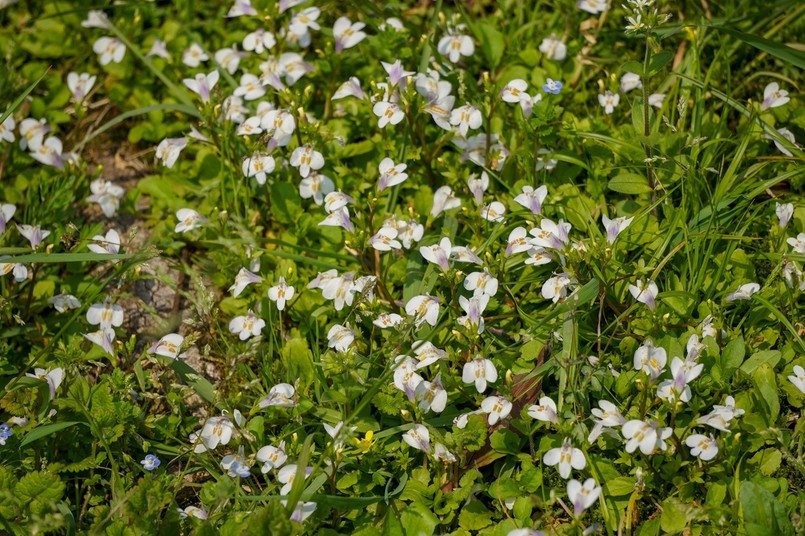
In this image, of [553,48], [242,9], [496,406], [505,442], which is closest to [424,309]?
[496,406]

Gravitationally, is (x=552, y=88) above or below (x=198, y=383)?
above

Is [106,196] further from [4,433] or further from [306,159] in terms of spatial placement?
[4,433]

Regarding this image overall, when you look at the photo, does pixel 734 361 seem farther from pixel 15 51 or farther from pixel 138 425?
pixel 15 51

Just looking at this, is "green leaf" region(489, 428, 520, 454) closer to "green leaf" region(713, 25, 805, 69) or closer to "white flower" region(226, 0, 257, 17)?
"green leaf" region(713, 25, 805, 69)

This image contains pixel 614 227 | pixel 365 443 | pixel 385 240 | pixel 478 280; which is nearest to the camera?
pixel 365 443

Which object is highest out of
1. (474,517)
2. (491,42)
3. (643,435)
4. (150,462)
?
(491,42)

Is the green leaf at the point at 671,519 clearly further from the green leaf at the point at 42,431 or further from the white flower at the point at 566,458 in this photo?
the green leaf at the point at 42,431

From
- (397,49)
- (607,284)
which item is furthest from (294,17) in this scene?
(607,284)

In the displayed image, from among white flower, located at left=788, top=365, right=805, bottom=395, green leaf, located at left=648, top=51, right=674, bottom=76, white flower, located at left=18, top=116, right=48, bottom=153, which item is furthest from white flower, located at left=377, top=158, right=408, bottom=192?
white flower, located at left=18, top=116, right=48, bottom=153
